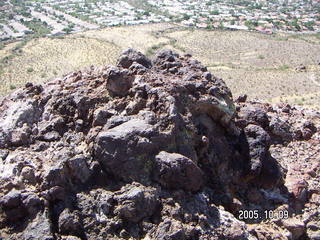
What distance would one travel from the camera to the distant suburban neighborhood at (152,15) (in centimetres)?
7738

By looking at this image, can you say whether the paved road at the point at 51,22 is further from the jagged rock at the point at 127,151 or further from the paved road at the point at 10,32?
the jagged rock at the point at 127,151

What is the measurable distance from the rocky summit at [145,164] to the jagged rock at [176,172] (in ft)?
0.09

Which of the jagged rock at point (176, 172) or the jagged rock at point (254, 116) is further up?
the jagged rock at point (176, 172)

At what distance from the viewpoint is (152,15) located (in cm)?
9012

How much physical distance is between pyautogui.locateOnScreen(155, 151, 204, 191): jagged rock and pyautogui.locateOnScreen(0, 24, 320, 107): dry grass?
25.5m

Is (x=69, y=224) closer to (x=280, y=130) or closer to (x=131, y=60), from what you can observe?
(x=131, y=60)

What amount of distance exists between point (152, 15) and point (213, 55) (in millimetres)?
37315

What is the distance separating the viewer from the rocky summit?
9.05m
